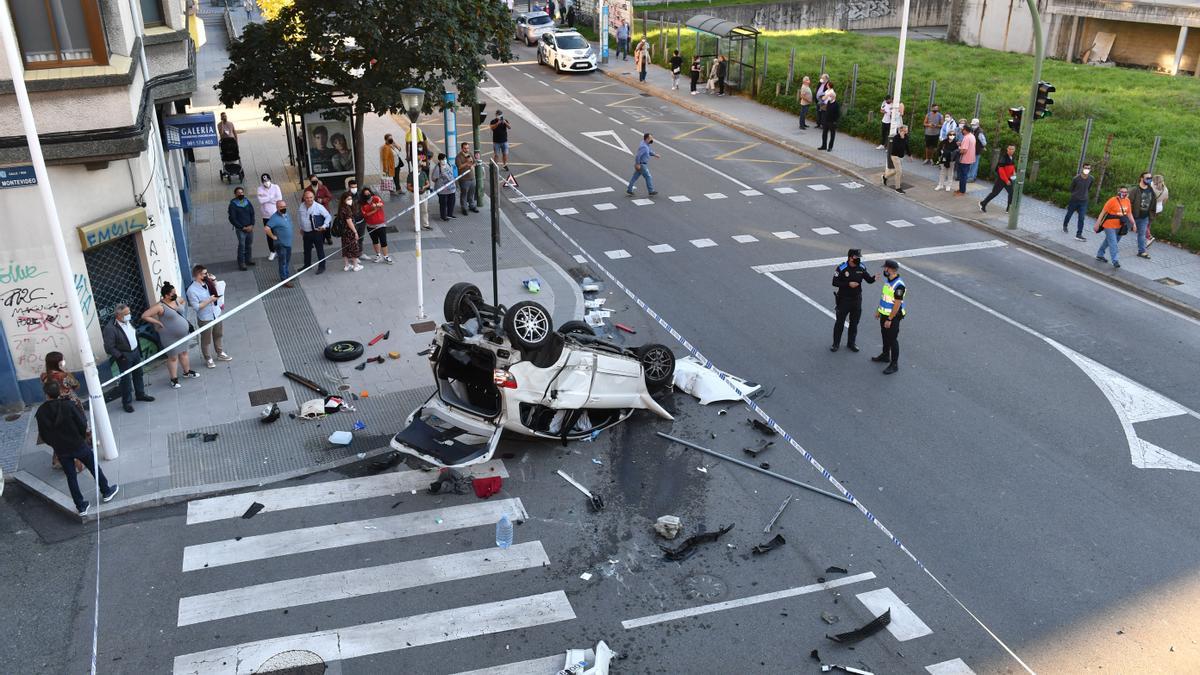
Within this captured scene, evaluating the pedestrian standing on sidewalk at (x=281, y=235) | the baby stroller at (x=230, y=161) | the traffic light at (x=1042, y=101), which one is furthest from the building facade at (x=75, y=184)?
the traffic light at (x=1042, y=101)

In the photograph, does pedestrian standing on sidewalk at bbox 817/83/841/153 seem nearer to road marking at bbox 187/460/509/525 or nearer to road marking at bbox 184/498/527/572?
road marking at bbox 187/460/509/525

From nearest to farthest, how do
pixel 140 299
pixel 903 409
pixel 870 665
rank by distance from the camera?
pixel 870 665 < pixel 903 409 < pixel 140 299

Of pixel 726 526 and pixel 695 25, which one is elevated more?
pixel 695 25

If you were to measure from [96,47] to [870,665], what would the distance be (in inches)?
452

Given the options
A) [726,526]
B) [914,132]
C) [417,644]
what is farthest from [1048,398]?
[914,132]

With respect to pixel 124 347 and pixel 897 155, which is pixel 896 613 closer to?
pixel 124 347

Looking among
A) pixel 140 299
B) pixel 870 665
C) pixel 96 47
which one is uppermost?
pixel 96 47

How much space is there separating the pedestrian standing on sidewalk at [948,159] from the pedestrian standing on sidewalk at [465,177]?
11.0m

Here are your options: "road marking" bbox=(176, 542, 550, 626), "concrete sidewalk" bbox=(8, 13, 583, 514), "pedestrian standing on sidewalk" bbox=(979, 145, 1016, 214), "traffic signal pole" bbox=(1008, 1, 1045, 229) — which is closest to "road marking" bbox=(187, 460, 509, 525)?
"concrete sidewalk" bbox=(8, 13, 583, 514)

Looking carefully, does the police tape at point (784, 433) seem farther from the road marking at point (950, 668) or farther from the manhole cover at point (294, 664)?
the manhole cover at point (294, 664)

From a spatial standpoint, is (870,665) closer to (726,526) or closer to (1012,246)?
(726,526)

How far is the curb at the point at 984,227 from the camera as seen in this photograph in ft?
57.1

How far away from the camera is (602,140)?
29.1 m

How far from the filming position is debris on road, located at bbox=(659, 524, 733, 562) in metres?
10.4
